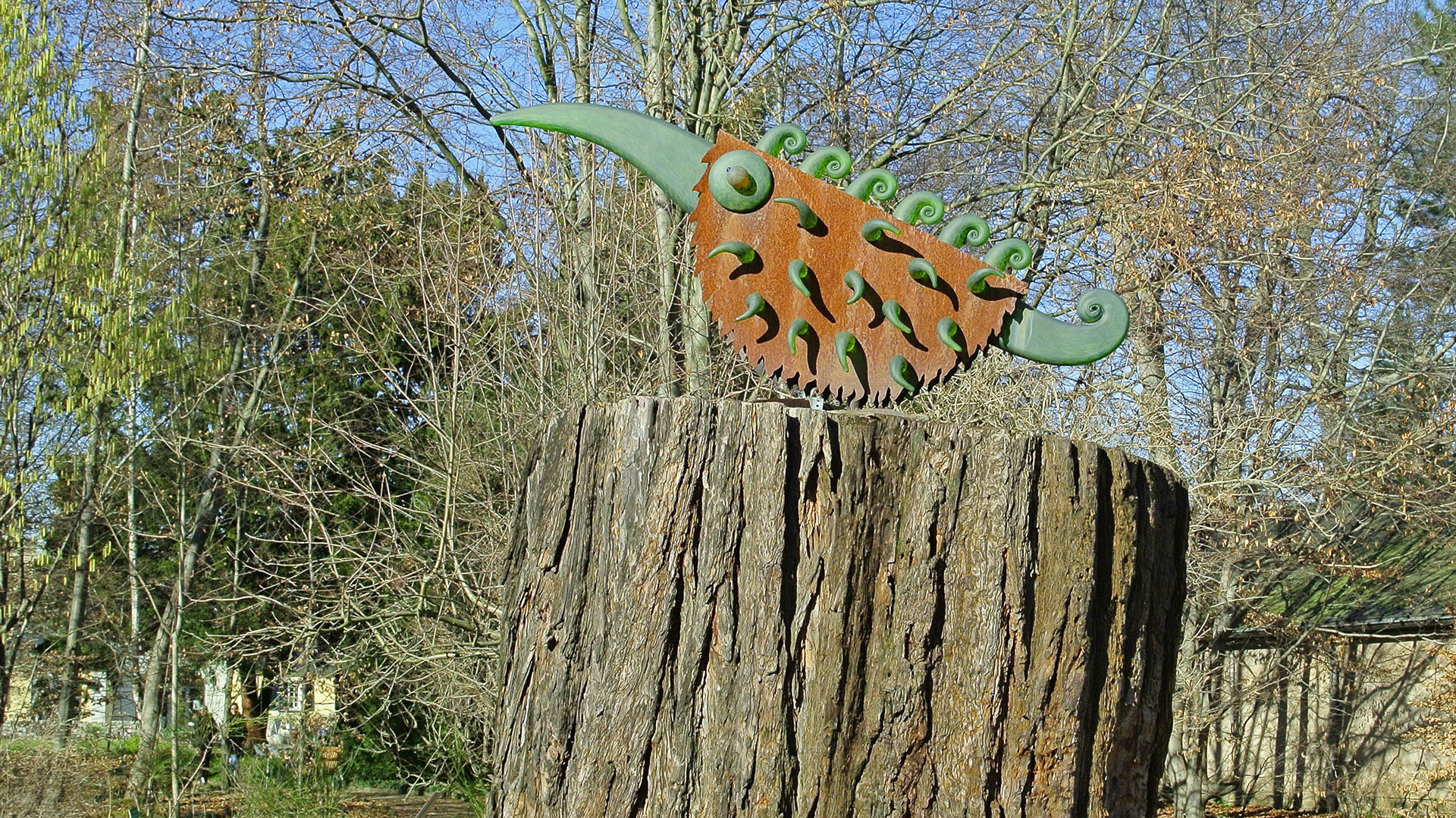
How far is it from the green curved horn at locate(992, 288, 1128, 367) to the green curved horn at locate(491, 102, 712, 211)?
0.84 metres

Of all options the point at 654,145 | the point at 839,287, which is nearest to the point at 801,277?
the point at 839,287

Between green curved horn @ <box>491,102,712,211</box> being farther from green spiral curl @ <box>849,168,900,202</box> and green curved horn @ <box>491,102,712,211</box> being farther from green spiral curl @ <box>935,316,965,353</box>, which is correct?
green spiral curl @ <box>935,316,965,353</box>

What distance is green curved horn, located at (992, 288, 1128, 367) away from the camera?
9.71 ft

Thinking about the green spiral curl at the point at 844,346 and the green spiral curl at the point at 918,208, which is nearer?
the green spiral curl at the point at 844,346

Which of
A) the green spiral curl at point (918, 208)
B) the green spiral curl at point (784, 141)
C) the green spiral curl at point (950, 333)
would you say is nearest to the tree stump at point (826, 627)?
the green spiral curl at point (950, 333)

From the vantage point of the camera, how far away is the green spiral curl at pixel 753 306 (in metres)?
2.94

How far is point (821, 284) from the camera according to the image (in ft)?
9.76

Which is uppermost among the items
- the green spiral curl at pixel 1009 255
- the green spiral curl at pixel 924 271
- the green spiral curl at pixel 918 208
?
the green spiral curl at pixel 918 208

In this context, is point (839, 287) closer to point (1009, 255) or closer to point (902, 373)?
point (902, 373)

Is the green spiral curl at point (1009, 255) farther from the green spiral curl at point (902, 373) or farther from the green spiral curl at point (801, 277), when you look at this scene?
the green spiral curl at point (801, 277)

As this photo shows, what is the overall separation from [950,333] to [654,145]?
861 mm

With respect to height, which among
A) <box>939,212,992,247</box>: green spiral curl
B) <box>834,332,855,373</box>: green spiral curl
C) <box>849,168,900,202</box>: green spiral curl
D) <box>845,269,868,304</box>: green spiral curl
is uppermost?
<box>849,168,900,202</box>: green spiral curl

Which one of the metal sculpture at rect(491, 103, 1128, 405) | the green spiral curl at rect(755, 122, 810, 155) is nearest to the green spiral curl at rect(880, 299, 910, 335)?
the metal sculpture at rect(491, 103, 1128, 405)

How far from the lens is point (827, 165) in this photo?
3.03 m
